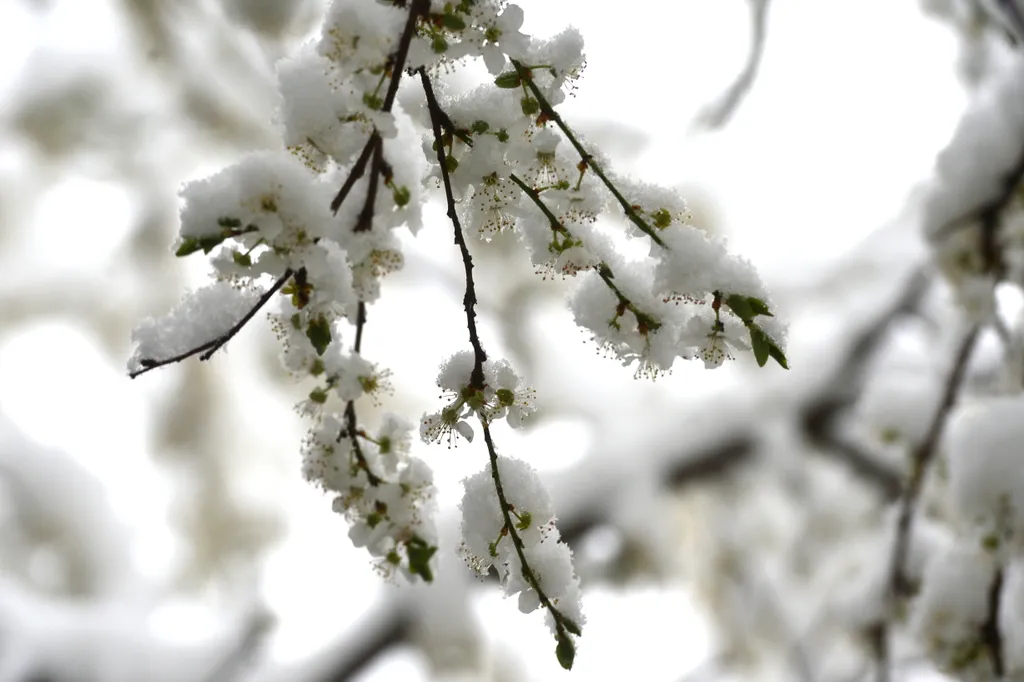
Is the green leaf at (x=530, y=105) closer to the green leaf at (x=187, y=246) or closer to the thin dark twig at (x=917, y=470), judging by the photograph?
the green leaf at (x=187, y=246)

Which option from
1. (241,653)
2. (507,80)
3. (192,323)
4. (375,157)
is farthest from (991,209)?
(241,653)

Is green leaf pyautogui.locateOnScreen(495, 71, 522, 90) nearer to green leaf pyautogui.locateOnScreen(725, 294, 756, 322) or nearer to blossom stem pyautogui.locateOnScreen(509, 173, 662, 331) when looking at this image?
blossom stem pyautogui.locateOnScreen(509, 173, 662, 331)

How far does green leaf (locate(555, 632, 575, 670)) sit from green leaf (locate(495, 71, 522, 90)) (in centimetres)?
41

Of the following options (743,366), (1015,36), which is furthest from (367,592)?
(1015,36)

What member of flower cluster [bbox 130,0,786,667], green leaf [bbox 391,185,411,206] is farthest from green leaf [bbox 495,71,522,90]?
green leaf [bbox 391,185,411,206]

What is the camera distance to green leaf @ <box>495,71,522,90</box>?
0.53 metres

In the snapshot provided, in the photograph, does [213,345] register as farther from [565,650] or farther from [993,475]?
[993,475]

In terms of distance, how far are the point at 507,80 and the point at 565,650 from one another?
0.43 metres

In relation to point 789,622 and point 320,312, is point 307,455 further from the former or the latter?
point 789,622

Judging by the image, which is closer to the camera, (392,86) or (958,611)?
(392,86)

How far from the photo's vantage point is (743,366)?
2.46m

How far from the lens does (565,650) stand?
0.54 m

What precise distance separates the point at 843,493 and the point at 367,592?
1848 millimetres

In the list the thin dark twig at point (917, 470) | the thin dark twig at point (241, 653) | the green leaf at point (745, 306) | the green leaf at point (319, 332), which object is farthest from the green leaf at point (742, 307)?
the thin dark twig at point (241, 653)
